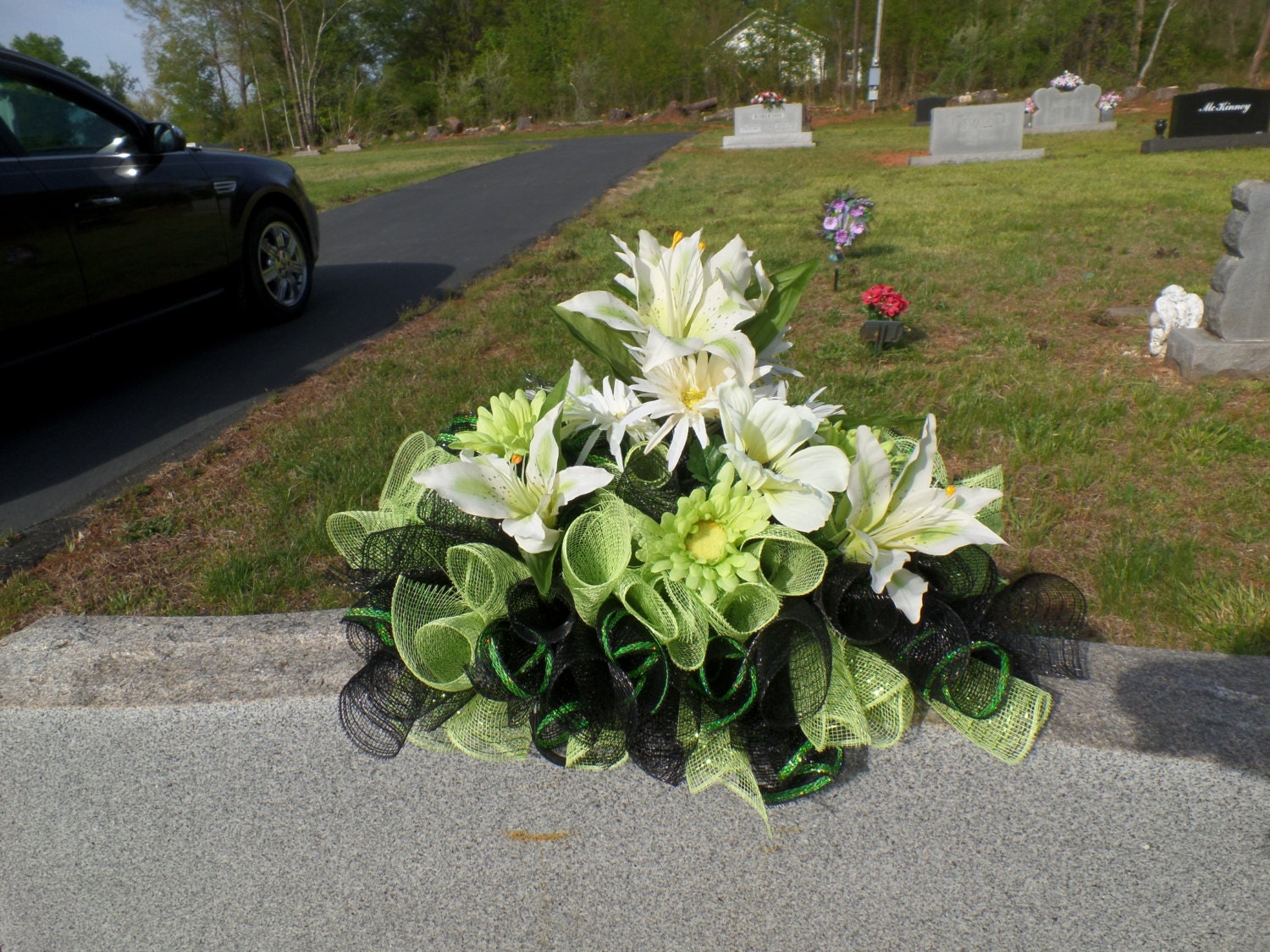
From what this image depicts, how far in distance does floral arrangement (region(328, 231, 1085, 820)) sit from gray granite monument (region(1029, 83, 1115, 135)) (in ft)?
76.7

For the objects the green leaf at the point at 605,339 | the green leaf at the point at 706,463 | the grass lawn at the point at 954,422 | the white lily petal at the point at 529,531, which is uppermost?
the green leaf at the point at 605,339

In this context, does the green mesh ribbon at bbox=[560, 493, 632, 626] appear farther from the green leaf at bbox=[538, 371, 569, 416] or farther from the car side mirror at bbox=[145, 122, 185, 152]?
the car side mirror at bbox=[145, 122, 185, 152]

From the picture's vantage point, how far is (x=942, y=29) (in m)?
39.1

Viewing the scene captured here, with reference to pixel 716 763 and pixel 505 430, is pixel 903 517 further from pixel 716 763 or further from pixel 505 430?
pixel 505 430

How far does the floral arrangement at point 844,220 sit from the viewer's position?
6297 mm

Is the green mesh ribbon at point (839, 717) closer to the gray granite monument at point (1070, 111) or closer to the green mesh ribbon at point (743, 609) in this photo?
the green mesh ribbon at point (743, 609)

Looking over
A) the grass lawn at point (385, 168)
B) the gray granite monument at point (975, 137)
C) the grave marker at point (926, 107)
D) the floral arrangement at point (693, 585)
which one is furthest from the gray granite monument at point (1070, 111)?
the floral arrangement at point (693, 585)

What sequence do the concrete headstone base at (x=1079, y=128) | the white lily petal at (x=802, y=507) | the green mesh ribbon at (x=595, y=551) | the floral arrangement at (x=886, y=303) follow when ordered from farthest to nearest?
the concrete headstone base at (x=1079, y=128)
the floral arrangement at (x=886, y=303)
the green mesh ribbon at (x=595, y=551)
the white lily petal at (x=802, y=507)

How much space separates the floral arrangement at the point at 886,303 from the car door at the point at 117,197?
3.99m

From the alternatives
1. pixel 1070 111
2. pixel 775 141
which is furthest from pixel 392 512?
pixel 1070 111

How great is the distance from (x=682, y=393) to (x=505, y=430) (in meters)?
0.31

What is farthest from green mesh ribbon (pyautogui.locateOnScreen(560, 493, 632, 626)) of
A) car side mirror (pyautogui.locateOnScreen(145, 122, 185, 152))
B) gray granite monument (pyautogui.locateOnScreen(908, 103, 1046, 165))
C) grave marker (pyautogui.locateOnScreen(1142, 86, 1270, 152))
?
grave marker (pyautogui.locateOnScreen(1142, 86, 1270, 152))

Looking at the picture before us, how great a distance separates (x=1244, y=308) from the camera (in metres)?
4.13

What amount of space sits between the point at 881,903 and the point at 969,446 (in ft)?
7.80
